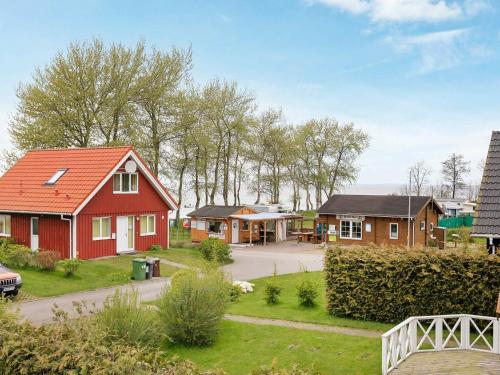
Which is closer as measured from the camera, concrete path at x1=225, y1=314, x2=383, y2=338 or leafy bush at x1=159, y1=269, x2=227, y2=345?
leafy bush at x1=159, y1=269, x2=227, y2=345

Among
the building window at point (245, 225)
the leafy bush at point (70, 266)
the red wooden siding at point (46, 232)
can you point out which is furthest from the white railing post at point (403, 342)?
the building window at point (245, 225)

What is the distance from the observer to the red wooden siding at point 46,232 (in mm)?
27422

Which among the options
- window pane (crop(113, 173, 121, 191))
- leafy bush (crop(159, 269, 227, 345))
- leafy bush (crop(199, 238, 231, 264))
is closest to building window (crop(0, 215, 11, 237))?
window pane (crop(113, 173, 121, 191))

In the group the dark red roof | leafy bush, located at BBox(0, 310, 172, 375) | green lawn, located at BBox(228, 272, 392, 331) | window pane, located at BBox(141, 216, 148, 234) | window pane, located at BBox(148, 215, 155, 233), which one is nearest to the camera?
leafy bush, located at BBox(0, 310, 172, 375)

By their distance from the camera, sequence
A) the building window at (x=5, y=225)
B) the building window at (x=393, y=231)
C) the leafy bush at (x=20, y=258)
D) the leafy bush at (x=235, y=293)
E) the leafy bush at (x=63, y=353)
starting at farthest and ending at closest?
the building window at (x=393, y=231) → the building window at (x=5, y=225) → the leafy bush at (x=20, y=258) → the leafy bush at (x=235, y=293) → the leafy bush at (x=63, y=353)

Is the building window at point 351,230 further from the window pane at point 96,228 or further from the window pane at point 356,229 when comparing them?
the window pane at point 96,228

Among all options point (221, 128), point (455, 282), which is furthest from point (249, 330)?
point (221, 128)

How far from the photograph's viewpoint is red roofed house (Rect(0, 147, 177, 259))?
27.6 m

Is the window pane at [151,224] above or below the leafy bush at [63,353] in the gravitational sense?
above

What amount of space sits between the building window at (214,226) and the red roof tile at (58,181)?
12753 mm

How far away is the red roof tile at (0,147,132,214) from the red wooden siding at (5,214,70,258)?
614mm

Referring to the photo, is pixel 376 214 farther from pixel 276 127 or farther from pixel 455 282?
Result: pixel 276 127

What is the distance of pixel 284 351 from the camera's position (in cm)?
1401

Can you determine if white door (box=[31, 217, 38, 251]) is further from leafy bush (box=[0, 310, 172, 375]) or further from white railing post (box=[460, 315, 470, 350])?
white railing post (box=[460, 315, 470, 350])
